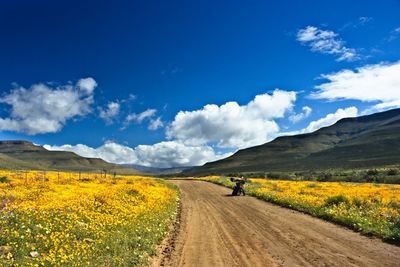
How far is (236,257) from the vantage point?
41.7ft

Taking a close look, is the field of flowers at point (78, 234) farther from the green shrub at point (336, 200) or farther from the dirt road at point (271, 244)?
the green shrub at point (336, 200)

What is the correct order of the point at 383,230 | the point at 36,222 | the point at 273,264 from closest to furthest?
the point at 273,264, the point at 36,222, the point at 383,230

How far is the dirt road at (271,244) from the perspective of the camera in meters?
12.2

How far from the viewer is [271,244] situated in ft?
47.9

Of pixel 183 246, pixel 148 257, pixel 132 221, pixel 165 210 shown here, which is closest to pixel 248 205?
pixel 165 210

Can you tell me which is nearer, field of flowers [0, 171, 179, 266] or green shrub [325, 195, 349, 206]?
field of flowers [0, 171, 179, 266]

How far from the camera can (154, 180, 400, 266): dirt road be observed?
40.0 ft

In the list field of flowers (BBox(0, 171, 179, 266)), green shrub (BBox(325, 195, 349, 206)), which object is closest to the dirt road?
field of flowers (BBox(0, 171, 179, 266))

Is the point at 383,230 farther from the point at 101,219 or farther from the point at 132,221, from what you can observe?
the point at 101,219

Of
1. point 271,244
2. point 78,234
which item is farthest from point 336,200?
point 78,234

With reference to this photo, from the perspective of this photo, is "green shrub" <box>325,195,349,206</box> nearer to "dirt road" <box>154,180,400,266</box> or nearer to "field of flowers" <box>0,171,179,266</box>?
"dirt road" <box>154,180,400,266</box>

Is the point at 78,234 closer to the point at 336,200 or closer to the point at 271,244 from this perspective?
the point at 271,244

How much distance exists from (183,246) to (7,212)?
689 cm

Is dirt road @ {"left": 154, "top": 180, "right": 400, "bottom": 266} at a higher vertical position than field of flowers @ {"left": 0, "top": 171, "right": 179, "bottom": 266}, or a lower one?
lower
